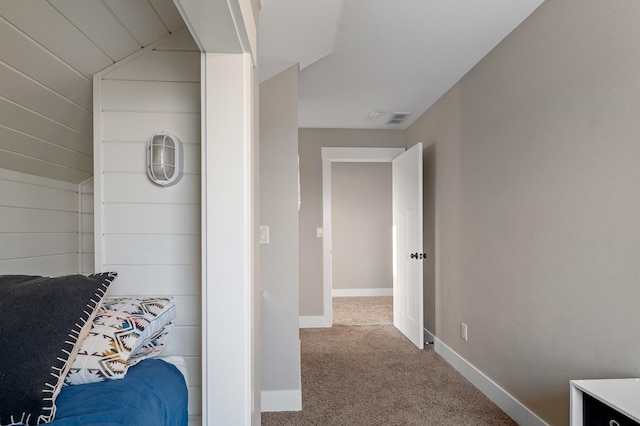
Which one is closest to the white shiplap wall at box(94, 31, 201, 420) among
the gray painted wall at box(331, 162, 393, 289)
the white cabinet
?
the white cabinet

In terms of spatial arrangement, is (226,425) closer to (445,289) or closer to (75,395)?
(75,395)

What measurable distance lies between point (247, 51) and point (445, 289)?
264 centimetres

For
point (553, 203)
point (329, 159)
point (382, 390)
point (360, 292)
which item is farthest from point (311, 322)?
point (553, 203)

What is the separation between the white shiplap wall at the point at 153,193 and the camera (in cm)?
157

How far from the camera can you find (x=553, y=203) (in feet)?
6.18

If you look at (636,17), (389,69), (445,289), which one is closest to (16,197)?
(389,69)

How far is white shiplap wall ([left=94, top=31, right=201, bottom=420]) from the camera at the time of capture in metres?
1.57

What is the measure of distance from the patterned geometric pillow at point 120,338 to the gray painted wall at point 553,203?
5.74 ft

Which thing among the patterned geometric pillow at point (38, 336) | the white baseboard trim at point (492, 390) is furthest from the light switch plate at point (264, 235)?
the white baseboard trim at point (492, 390)

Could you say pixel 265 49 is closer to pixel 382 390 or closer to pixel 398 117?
pixel 398 117

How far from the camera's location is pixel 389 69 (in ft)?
9.10

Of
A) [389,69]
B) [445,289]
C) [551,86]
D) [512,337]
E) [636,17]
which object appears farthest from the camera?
[445,289]

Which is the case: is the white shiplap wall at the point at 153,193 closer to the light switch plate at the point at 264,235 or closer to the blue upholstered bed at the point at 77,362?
the blue upholstered bed at the point at 77,362

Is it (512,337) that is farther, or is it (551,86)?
(512,337)
